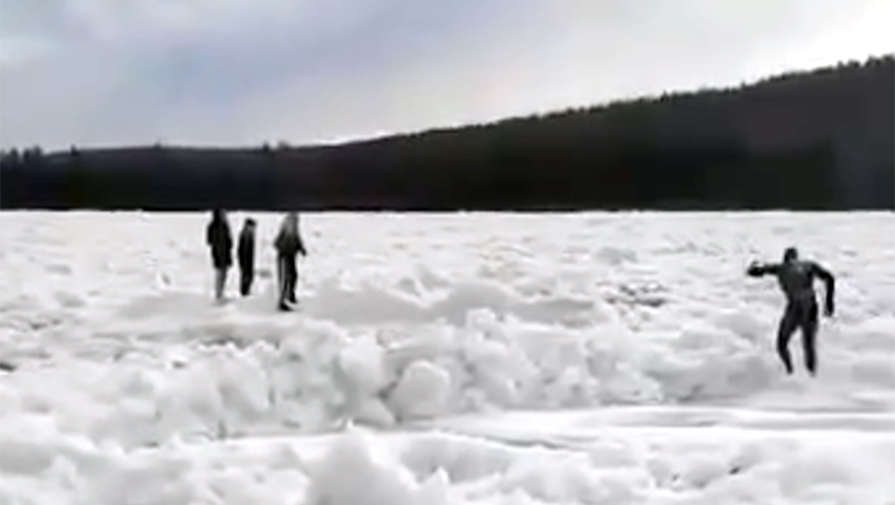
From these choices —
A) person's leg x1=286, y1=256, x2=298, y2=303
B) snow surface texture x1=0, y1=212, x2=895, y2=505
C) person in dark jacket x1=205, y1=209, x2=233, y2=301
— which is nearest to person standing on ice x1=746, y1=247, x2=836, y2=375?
snow surface texture x1=0, y1=212, x2=895, y2=505

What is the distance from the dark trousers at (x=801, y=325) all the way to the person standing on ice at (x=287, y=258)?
19.1 ft

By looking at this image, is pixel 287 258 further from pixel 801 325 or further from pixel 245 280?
pixel 801 325

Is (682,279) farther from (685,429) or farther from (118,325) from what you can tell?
(685,429)

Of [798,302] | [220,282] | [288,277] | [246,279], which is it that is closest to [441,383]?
[798,302]

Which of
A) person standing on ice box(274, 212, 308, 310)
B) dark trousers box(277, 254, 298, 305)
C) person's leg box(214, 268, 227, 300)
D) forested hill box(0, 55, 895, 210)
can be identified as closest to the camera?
person standing on ice box(274, 212, 308, 310)

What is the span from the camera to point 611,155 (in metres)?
46.7

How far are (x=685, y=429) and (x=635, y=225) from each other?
19.4 metres

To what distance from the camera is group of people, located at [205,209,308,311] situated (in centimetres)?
1908

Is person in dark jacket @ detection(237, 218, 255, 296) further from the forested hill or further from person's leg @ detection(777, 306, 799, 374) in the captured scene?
the forested hill

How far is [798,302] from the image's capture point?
16.0 m

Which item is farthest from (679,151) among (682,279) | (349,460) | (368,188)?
A: (349,460)

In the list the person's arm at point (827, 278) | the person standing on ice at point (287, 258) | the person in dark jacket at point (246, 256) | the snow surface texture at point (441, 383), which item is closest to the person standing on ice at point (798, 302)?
the person's arm at point (827, 278)

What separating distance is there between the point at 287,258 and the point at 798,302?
248 inches

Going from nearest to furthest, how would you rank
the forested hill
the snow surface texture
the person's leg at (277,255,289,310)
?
1. the snow surface texture
2. the person's leg at (277,255,289,310)
3. the forested hill
